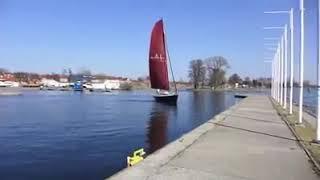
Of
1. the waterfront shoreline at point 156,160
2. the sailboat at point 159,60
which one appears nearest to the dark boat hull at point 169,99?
the sailboat at point 159,60

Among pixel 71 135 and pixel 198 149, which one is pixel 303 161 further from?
pixel 71 135

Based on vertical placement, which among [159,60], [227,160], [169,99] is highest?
[159,60]

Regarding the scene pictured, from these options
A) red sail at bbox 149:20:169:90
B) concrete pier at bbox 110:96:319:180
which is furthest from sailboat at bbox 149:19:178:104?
concrete pier at bbox 110:96:319:180

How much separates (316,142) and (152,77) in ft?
206

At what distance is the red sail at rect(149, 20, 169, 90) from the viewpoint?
261ft

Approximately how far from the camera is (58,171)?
17750 mm

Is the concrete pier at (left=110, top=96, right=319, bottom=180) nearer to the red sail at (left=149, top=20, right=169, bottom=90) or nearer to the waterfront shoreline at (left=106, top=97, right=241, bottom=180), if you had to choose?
the waterfront shoreline at (left=106, top=97, right=241, bottom=180)

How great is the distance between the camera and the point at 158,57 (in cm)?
7969

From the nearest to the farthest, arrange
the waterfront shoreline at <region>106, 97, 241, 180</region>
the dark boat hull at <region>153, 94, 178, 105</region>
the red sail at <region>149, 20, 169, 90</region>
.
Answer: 1. the waterfront shoreline at <region>106, 97, 241, 180</region>
2. the dark boat hull at <region>153, 94, 178, 105</region>
3. the red sail at <region>149, 20, 169, 90</region>

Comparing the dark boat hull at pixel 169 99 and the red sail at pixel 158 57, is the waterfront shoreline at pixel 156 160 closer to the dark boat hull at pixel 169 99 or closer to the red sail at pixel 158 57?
the dark boat hull at pixel 169 99

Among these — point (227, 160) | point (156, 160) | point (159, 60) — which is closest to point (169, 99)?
point (159, 60)

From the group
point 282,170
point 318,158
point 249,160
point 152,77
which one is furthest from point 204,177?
point 152,77

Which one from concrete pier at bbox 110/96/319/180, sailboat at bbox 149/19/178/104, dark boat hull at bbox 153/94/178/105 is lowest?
dark boat hull at bbox 153/94/178/105

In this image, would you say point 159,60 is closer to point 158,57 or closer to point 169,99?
point 158,57
